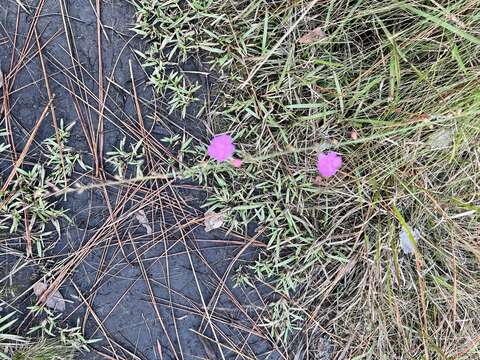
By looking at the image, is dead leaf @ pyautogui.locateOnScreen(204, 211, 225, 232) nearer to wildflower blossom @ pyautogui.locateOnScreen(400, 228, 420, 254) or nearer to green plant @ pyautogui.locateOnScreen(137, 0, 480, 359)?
green plant @ pyautogui.locateOnScreen(137, 0, 480, 359)

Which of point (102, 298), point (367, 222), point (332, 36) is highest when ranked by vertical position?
point (332, 36)

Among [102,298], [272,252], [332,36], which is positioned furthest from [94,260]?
[332,36]

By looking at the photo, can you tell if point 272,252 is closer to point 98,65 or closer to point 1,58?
point 98,65

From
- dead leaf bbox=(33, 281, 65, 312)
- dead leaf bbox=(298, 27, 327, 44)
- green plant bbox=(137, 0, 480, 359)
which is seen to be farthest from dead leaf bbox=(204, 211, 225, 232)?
dead leaf bbox=(298, 27, 327, 44)

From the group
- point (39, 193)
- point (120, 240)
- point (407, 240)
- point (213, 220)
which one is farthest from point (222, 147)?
point (407, 240)

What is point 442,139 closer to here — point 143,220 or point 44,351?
point 143,220

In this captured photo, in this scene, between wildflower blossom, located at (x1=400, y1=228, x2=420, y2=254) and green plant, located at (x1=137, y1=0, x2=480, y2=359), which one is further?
wildflower blossom, located at (x1=400, y1=228, x2=420, y2=254)

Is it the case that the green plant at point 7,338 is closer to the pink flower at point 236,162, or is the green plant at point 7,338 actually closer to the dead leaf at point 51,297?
the dead leaf at point 51,297
